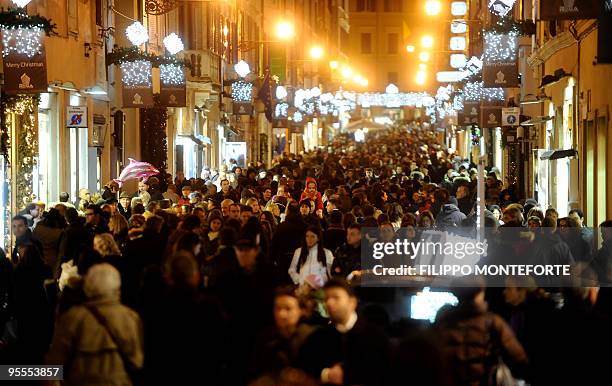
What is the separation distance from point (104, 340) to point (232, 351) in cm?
128

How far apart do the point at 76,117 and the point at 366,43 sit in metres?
129

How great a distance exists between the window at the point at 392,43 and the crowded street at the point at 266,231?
334 feet

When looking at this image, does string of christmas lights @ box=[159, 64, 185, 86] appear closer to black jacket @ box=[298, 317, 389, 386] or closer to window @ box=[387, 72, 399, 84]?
black jacket @ box=[298, 317, 389, 386]

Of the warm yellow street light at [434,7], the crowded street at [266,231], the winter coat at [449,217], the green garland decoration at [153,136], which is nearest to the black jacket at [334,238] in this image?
the crowded street at [266,231]

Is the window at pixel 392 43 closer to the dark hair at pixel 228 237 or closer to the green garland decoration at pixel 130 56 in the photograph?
the green garland decoration at pixel 130 56

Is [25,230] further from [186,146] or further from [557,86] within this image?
[186,146]

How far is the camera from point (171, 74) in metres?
32.5

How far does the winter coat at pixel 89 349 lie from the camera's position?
8.87 metres

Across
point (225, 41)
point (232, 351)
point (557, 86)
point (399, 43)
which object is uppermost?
point (399, 43)

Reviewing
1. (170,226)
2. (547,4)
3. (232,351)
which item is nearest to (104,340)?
(232,351)

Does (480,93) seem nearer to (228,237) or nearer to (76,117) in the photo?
(76,117)

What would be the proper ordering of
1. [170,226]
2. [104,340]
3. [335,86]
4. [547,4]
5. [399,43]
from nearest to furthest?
1. [104,340]
2. [170,226]
3. [547,4]
4. [335,86]
5. [399,43]

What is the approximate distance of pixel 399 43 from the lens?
154 m

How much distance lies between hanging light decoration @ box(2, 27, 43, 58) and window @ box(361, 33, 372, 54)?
133309 millimetres
